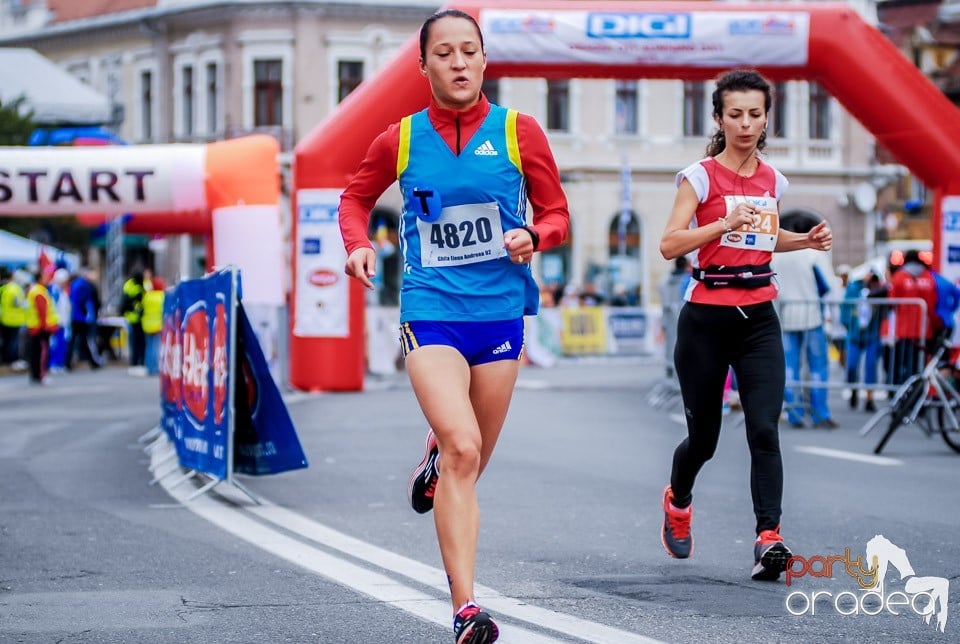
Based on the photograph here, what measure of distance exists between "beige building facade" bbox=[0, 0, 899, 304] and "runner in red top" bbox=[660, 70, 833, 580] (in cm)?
3913

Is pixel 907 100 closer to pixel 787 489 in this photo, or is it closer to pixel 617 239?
pixel 787 489

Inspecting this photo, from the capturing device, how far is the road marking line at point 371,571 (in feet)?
17.7

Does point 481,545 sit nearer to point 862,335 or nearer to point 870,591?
point 870,591

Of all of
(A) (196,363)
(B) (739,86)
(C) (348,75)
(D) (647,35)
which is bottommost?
(A) (196,363)

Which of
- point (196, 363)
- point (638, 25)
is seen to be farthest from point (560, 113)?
point (196, 363)

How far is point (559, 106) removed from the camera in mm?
49188

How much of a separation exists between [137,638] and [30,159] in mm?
12271

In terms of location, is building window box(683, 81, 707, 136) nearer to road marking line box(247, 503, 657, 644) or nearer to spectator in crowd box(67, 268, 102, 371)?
spectator in crowd box(67, 268, 102, 371)

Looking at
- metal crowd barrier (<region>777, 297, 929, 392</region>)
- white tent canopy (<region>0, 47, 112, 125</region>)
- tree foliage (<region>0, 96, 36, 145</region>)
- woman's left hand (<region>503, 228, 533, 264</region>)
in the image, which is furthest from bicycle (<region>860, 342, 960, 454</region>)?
tree foliage (<region>0, 96, 36, 145</region>)

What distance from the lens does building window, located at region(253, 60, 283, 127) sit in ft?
157

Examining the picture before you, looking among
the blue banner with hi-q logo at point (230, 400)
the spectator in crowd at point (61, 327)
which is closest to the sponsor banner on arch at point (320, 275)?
the blue banner with hi-q logo at point (230, 400)

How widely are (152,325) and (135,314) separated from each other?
1175 millimetres

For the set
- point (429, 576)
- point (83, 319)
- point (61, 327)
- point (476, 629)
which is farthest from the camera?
point (83, 319)

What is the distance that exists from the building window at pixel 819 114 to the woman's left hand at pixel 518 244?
46.4 m
